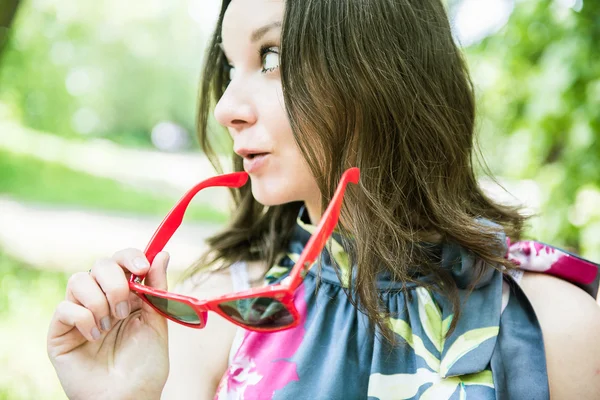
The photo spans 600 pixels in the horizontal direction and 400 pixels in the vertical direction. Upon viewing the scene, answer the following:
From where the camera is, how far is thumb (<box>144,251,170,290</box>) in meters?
1.25

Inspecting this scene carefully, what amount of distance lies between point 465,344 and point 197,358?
0.66 meters

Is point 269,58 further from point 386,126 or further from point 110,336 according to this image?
point 110,336

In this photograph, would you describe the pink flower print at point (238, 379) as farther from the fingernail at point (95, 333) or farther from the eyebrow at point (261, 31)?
the eyebrow at point (261, 31)

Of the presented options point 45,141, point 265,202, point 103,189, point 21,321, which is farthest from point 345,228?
point 45,141

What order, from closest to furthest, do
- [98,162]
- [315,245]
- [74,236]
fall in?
[315,245] < [74,236] < [98,162]


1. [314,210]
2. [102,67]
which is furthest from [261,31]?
[102,67]

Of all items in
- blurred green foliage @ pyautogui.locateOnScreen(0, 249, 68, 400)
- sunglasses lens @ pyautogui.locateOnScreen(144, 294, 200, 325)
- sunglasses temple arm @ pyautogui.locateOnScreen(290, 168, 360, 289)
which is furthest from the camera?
blurred green foliage @ pyautogui.locateOnScreen(0, 249, 68, 400)

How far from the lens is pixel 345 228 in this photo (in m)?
1.39

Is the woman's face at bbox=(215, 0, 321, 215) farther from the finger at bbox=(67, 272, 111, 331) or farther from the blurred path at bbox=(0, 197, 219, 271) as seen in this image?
the blurred path at bbox=(0, 197, 219, 271)

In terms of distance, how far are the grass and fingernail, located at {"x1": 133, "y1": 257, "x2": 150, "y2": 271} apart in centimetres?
883

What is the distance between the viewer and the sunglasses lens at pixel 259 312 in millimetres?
980

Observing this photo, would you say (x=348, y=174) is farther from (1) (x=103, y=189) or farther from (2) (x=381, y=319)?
(1) (x=103, y=189)

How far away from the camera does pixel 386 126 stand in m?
1.35

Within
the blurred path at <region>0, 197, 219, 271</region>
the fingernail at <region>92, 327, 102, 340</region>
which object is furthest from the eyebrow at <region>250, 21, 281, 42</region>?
the blurred path at <region>0, 197, 219, 271</region>
